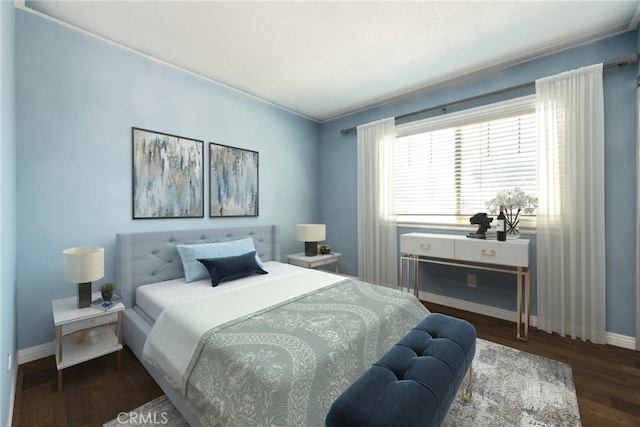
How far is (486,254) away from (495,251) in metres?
0.08

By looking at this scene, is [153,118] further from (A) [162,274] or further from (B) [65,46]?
(A) [162,274]

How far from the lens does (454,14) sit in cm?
214

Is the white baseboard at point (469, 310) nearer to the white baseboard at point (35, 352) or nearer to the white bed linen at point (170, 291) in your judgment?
the white baseboard at point (35, 352)

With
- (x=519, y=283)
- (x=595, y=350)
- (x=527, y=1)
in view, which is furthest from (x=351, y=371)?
(x=527, y=1)

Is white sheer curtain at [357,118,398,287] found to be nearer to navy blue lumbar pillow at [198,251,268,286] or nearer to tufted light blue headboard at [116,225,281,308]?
navy blue lumbar pillow at [198,251,268,286]

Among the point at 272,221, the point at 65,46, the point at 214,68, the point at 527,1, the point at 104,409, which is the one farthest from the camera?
the point at 272,221

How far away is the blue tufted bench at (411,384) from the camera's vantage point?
988 millimetres

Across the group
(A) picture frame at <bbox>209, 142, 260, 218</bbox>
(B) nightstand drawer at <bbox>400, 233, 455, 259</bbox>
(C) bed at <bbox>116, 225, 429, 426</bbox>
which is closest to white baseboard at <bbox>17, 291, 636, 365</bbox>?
(C) bed at <bbox>116, 225, 429, 426</bbox>

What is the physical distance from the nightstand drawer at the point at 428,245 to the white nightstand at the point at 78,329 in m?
2.86

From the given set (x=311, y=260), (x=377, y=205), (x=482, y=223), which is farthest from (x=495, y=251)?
(x=311, y=260)


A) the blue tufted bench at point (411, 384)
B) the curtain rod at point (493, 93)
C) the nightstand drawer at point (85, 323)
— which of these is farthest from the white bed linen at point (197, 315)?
the curtain rod at point (493, 93)

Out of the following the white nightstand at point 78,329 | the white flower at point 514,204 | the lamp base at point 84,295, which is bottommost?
the white nightstand at point 78,329

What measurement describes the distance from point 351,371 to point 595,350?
7.98 ft

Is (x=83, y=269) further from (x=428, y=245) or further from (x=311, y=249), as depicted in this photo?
(x=428, y=245)
